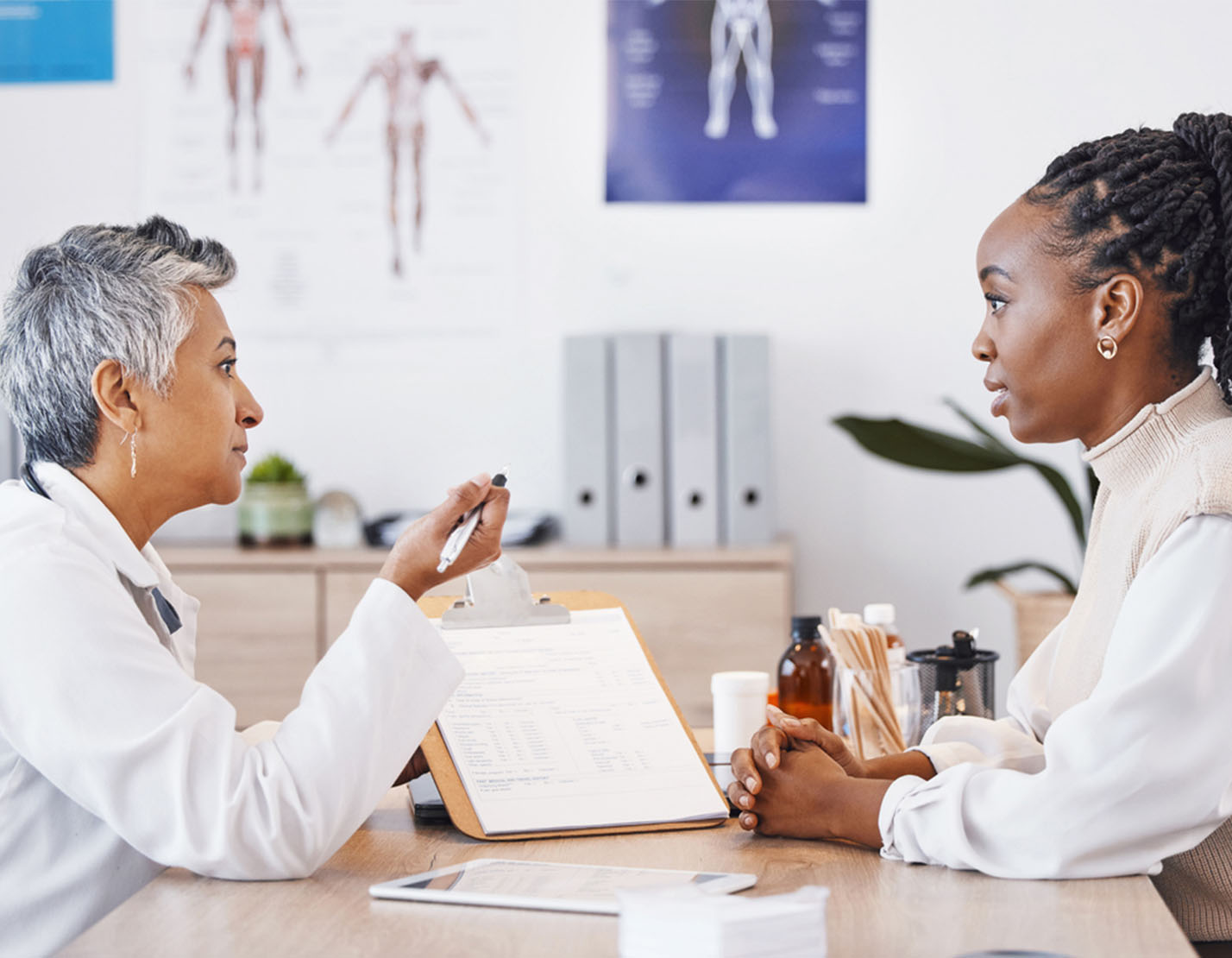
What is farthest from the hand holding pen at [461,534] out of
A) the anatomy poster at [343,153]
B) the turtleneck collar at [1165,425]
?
the anatomy poster at [343,153]

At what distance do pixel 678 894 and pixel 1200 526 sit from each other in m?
0.55

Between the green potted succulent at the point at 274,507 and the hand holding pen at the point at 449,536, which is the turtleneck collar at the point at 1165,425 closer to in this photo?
the hand holding pen at the point at 449,536

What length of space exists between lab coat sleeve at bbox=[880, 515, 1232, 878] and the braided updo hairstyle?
237 millimetres

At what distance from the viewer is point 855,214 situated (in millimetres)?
3400

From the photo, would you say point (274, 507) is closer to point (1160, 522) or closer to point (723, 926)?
point (1160, 522)

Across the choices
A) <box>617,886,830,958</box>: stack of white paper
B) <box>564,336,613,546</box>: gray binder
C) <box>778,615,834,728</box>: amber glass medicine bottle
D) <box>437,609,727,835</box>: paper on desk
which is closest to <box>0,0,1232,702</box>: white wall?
<box>564,336,613,546</box>: gray binder

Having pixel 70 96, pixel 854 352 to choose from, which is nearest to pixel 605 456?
pixel 854 352

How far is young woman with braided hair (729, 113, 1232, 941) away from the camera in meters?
1.08

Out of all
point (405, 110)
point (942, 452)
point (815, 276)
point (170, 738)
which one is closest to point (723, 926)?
point (170, 738)

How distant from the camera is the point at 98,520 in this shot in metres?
1.27

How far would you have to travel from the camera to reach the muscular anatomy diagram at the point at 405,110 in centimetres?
348

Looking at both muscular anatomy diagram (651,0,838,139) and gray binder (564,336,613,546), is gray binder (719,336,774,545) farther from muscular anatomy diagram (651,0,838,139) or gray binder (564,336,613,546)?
muscular anatomy diagram (651,0,838,139)

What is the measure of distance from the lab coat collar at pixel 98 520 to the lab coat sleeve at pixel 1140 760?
782 mm

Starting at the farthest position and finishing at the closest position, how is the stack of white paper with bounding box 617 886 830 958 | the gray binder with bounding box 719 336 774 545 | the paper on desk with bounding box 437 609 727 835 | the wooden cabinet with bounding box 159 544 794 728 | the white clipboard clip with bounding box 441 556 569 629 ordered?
the gray binder with bounding box 719 336 774 545, the wooden cabinet with bounding box 159 544 794 728, the white clipboard clip with bounding box 441 556 569 629, the paper on desk with bounding box 437 609 727 835, the stack of white paper with bounding box 617 886 830 958
